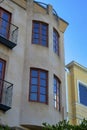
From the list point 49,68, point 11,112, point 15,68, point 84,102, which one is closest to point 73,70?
point 84,102

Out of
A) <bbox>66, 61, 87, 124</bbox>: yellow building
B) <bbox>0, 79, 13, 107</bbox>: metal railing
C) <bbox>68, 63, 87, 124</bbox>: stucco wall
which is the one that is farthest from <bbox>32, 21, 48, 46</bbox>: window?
<bbox>0, 79, 13, 107</bbox>: metal railing

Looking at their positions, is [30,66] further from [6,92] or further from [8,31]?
[6,92]

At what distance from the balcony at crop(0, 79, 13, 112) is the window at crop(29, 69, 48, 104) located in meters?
1.62

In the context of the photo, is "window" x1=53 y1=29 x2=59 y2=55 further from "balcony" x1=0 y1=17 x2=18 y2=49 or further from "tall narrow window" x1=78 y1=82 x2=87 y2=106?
"tall narrow window" x1=78 y1=82 x2=87 y2=106

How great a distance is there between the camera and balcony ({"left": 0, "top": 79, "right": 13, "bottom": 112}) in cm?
1734

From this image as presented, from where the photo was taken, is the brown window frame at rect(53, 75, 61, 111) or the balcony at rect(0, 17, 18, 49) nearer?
→ the balcony at rect(0, 17, 18, 49)

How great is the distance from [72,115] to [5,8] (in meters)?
8.56

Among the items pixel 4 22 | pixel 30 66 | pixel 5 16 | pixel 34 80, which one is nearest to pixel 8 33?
pixel 4 22

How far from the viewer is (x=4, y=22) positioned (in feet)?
67.6

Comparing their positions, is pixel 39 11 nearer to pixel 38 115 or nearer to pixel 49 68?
pixel 49 68

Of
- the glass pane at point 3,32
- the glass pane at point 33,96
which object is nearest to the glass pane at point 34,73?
the glass pane at point 33,96

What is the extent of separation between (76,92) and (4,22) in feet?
24.5

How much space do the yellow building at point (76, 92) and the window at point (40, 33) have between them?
3.64 m

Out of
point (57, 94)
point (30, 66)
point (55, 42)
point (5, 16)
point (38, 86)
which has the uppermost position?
point (5, 16)
